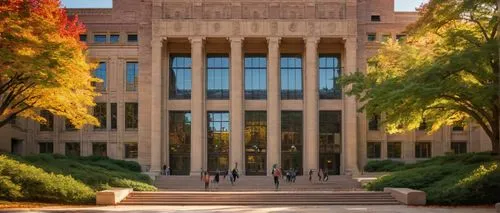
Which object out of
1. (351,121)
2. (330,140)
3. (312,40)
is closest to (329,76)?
(312,40)

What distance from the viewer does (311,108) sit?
2420 inches

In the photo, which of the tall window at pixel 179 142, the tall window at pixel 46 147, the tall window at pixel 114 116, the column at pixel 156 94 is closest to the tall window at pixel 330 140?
the tall window at pixel 179 142

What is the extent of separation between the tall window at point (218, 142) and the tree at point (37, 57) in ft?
80.9

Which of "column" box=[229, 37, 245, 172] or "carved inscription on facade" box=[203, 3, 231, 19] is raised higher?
"carved inscription on facade" box=[203, 3, 231, 19]

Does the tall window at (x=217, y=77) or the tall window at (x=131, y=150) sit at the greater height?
the tall window at (x=217, y=77)

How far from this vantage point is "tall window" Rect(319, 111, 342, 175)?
63.2 metres

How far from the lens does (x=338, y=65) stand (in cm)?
6469

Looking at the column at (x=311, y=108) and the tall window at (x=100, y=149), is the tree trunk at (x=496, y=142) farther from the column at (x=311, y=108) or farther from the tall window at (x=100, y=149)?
the tall window at (x=100, y=149)

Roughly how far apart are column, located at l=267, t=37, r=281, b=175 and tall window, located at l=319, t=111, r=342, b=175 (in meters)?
4.52

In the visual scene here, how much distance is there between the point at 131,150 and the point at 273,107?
49.1ft

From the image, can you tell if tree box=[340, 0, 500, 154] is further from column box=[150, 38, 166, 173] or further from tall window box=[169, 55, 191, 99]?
tall window box=[169, 55, 191, 99]

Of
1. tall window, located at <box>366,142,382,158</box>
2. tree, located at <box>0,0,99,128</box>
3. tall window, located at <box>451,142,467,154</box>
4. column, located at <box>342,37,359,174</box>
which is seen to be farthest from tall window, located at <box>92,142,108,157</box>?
tall window, located at <box>451,142,467,154</box>

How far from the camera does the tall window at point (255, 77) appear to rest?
6375 centimetres

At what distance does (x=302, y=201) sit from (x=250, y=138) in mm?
29529
